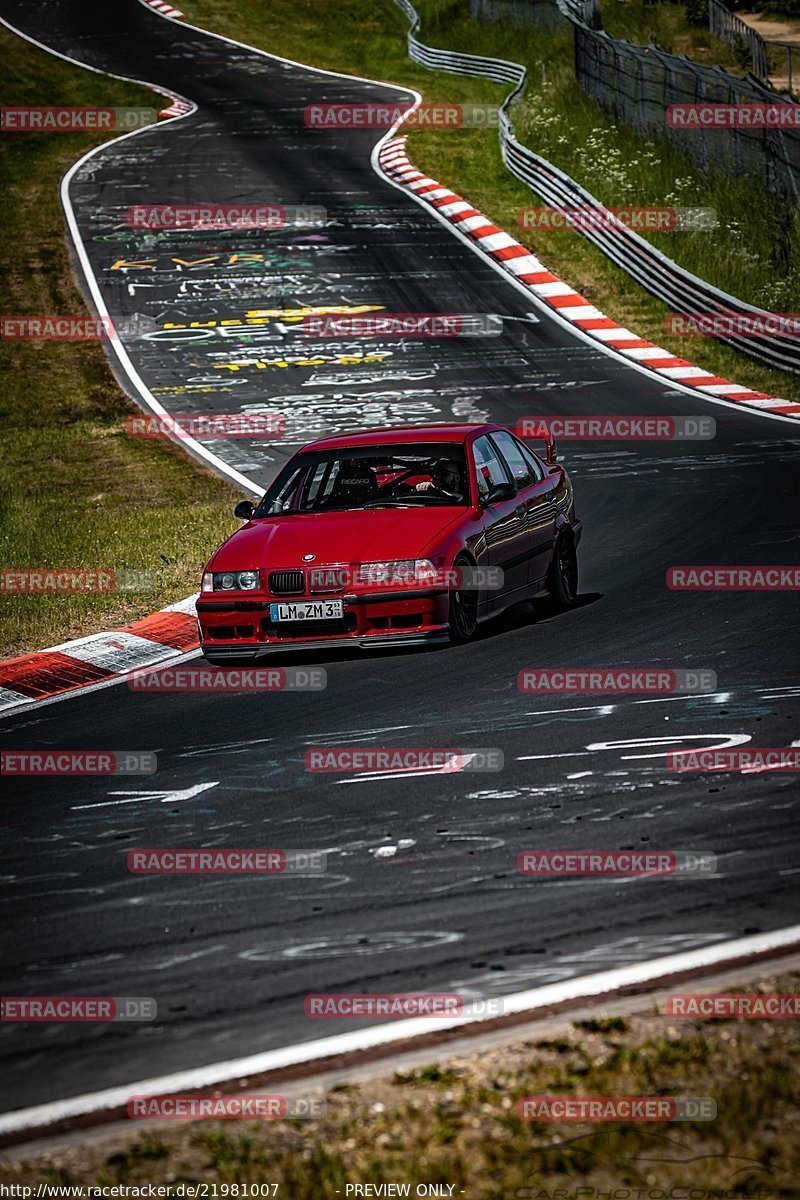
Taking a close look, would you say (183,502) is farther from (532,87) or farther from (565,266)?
(532,87)

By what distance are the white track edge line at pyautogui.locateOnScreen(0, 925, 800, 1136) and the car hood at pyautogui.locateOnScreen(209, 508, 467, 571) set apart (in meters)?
5.10

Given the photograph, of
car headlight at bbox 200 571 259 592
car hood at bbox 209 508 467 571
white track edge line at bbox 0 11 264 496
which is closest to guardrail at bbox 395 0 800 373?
white track edge line at bbox 0 11 264 496

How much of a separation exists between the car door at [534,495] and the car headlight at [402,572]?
1385mm

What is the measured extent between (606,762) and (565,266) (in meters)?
21.1

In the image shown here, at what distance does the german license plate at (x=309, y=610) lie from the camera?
401 inches

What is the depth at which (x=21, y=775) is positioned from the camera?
834 centimetres

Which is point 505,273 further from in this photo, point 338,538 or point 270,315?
point 338,538

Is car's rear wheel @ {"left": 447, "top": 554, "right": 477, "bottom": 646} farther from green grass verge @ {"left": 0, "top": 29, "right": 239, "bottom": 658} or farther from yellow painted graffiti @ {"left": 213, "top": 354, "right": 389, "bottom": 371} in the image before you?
yellow painted graffiti @ {"left": 213, "top": 354, "right": 389, "bottom": 371}

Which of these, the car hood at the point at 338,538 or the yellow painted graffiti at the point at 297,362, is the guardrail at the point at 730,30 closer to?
the yellow painted graffiti at the point at 297,362

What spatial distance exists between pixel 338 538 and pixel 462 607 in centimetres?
89

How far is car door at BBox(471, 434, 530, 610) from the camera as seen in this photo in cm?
1083

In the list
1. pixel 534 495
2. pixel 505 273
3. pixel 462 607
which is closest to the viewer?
pixel 462 607

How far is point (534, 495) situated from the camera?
11.7 m

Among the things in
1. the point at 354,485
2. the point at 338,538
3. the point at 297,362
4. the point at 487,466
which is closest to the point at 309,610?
the point at 338,538
